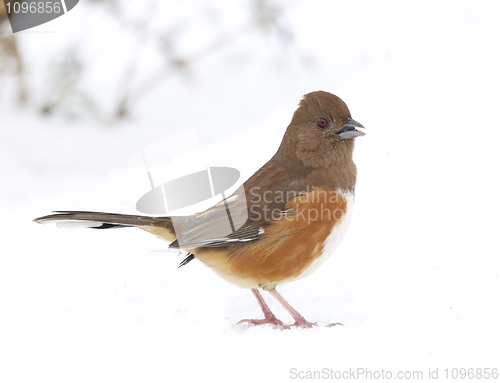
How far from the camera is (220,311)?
11.2ft

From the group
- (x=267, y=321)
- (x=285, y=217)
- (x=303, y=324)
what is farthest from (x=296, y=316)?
(x=285, y=217)

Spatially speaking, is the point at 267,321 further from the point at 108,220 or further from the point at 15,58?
the point at 15,58

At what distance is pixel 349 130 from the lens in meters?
3.19

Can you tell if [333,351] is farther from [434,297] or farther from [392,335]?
[434,297]

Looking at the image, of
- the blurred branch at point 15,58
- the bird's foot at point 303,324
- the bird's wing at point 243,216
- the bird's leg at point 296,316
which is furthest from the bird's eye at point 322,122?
the blurred branch at point 15,58

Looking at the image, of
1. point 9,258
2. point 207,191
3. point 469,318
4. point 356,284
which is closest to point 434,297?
point 469,318

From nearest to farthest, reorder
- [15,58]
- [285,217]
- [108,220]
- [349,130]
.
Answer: [285,217]
[349,130]
[108,220]
[15,58]

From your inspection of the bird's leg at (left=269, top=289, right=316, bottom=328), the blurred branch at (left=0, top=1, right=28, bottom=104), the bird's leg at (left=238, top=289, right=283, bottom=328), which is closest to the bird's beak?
the bird's leg at (left=269, top=289, right=316, bottom=328)

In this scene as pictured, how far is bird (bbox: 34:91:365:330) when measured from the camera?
3.05m

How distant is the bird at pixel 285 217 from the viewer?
3049mm

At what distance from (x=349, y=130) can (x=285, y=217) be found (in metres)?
0.64

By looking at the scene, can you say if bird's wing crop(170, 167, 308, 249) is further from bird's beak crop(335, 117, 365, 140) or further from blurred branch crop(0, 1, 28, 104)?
blurred branch crop(0, 1, 28, 104)

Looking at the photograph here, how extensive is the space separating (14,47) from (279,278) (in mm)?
3939

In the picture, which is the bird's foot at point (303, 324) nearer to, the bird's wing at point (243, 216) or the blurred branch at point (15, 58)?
the bird's wing at point (243, 216)
